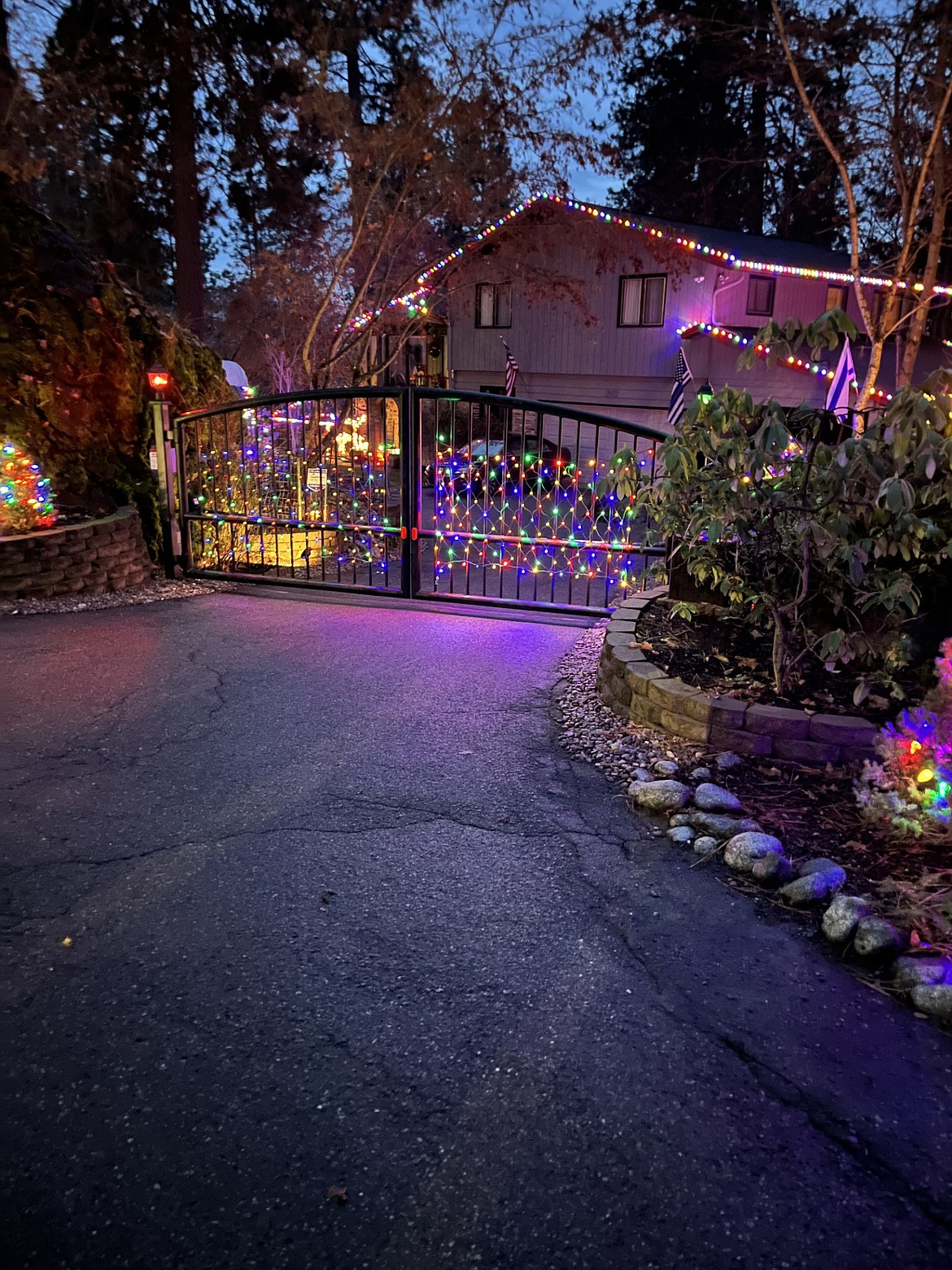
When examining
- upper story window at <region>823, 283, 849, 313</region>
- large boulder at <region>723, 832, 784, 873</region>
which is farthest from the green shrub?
upper story window at <region>823, 283, 849, 313</region>

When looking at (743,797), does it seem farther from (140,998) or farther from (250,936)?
(140,998)

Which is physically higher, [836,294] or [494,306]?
[836,294]

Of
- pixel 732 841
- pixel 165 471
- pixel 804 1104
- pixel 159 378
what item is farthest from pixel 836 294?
pixel 804 1104

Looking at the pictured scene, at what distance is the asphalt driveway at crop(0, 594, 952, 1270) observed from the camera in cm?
188

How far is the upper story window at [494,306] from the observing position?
2369cm

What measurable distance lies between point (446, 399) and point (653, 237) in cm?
1246

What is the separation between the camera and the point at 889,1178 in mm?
2004

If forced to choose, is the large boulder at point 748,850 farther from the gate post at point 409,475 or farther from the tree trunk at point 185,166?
the tree trunk at point 185,166

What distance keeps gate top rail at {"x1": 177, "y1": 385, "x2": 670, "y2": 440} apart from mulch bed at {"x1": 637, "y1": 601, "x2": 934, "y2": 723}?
1565 millimetres

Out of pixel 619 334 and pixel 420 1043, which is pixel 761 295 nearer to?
pixel 619 334

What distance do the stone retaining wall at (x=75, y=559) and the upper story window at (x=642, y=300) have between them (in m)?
16.6

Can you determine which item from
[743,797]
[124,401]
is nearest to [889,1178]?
[743,797]

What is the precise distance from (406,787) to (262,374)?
3275 cm

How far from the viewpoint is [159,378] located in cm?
845
